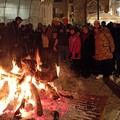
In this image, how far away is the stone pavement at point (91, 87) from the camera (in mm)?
5822

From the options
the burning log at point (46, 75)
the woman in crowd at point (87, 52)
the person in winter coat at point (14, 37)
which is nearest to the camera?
the burning log at point (46, 75)

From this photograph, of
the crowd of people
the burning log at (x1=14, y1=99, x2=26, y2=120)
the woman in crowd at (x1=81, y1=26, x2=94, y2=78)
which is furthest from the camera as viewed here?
the woman in crowd at (x1=81, y1=26, x2=94, y2=78)

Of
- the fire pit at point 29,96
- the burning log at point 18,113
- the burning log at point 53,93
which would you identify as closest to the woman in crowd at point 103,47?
the fire pit at point 29,96

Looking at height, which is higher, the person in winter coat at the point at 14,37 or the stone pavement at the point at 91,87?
the person in winter coat at the point at 14,37

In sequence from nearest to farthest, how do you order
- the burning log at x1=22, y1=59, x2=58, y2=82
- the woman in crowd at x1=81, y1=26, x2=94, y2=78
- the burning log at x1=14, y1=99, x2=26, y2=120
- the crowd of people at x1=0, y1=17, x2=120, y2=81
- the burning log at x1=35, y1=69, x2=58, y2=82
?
the burning log at x1=14, y1=99, x2=26, y2=120 < the burning log at x1=22, y1=59, x2=58, y2=82 < the burning log at x1=35, y1=69, x2=58, y2=82 < the crowd of people at x1=0, y1=17, x2=120, y2=81 < the woman in crowd at x1=81, y1=26, x2=94, y2=78

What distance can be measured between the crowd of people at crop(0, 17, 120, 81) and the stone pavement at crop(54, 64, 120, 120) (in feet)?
1.22

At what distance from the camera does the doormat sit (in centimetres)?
547

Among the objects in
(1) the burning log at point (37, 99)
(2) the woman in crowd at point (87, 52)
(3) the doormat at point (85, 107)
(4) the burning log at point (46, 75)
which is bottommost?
(3) the doormat at point (85, 107)

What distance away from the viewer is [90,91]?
752 cm

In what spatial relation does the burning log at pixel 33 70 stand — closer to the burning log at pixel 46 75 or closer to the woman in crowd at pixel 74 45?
the burning log at pixel 46 75

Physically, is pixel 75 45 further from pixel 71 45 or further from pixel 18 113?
pixel 18 113

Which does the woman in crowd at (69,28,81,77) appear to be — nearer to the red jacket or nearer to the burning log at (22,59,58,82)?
the red jacket

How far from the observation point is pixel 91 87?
26.3 feet

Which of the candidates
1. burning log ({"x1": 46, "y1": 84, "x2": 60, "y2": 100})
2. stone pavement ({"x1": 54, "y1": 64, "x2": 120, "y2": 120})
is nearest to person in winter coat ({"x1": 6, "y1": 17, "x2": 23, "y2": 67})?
stone pavement ({"x1": 54, "y1": 64, "x2": 120, "y2": 120})
